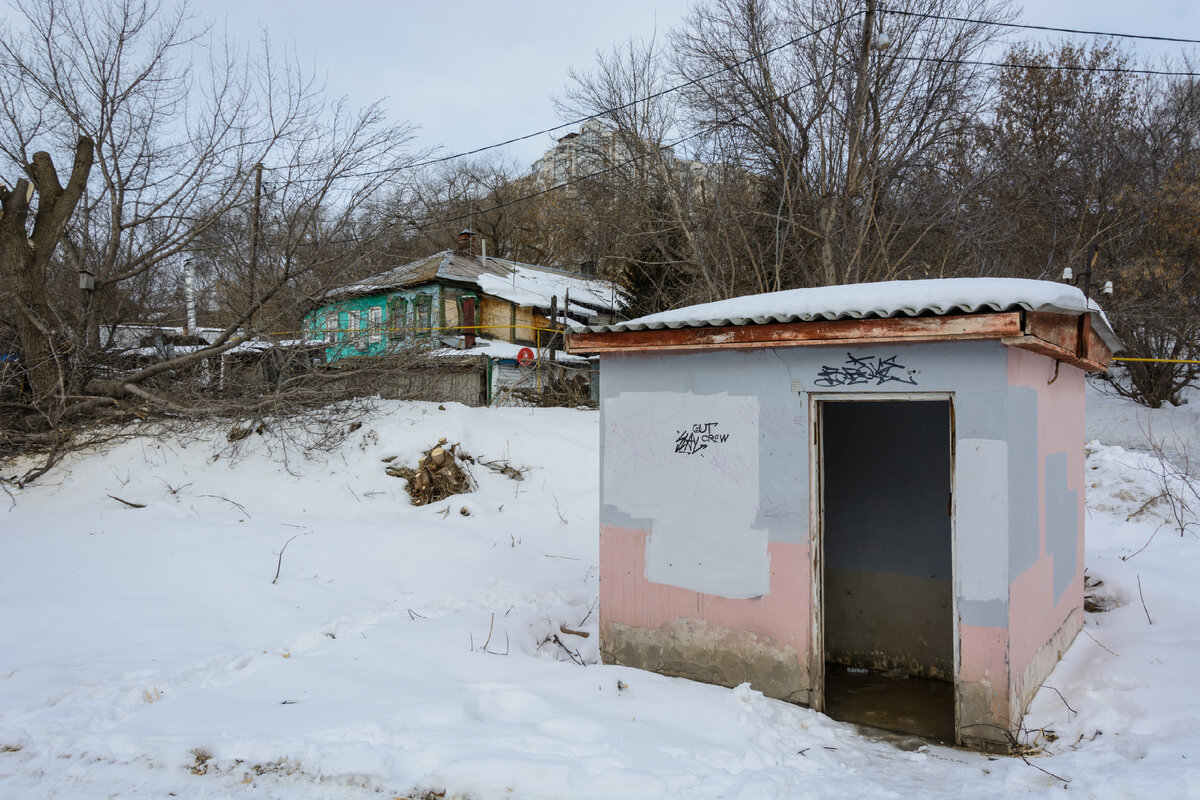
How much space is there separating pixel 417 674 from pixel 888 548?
424 centimetres

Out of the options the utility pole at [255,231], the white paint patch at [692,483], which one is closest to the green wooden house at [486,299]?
the utility pole at [255,231]

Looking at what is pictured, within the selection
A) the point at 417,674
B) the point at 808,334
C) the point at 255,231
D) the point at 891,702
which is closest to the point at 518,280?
the point at 255,231

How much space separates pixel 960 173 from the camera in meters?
17.8

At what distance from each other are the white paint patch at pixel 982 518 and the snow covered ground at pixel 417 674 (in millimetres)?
989

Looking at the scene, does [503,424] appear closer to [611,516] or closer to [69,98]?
[611,516]

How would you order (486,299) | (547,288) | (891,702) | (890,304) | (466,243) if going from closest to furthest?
(890,304) < (891,702) < (486,299) < (547,288) < (466,243)

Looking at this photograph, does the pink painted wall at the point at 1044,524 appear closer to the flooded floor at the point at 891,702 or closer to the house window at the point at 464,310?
the flooded floor at the point at 891,702

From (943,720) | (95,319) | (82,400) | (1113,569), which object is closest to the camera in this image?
(943,720)

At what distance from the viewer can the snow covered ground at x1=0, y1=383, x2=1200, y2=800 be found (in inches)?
156

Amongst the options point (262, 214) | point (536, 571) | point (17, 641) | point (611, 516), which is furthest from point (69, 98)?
point (611, 516)

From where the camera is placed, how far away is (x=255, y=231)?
499 inches

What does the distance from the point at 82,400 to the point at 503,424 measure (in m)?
6.70

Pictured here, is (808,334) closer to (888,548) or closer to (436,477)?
(888,548)

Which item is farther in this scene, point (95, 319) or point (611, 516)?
point (95, 319)
